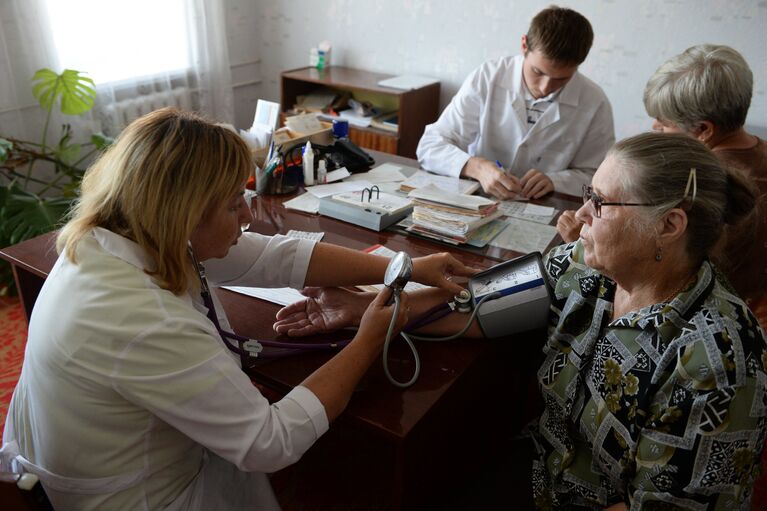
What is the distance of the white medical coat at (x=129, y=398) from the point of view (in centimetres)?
86

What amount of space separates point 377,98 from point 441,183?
2.07m

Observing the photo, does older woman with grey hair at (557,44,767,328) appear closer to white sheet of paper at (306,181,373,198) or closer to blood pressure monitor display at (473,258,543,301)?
blood pressure monitor display at (473,258,543,301)

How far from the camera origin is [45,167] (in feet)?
10.5

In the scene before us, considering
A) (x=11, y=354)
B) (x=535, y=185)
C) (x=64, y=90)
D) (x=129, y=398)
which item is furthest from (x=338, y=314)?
(x=64, y=90)

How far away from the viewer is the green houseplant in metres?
2.61

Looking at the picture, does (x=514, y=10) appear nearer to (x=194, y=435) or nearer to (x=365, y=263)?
(x=365, y=263)

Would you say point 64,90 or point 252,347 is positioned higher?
point 64,90

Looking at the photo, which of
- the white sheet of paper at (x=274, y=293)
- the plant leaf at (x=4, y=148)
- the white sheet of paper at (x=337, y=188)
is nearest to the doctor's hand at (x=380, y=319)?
the white sheet of paper at (x=274, y=293)

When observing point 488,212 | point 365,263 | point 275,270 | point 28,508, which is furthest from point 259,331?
point 488,212

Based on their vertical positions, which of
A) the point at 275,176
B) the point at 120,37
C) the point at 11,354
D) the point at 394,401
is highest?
the point at 120,37

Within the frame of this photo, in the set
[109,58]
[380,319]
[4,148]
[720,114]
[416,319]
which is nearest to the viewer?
[380,319]

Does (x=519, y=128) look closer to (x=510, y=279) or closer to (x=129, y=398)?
(x=510, y=279)

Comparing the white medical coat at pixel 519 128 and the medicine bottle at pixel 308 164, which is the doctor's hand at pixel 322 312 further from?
the white medical coat at pixel 519 128

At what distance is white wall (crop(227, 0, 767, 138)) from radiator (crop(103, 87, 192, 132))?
64cm
